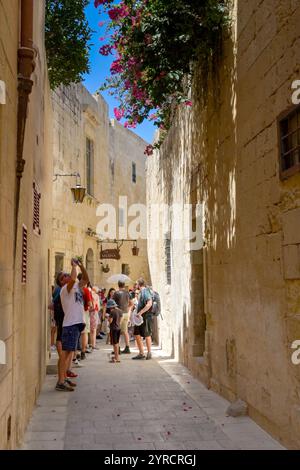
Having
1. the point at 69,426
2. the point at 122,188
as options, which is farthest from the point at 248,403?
the point at 122,188

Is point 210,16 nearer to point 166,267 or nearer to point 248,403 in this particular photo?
point 248,403

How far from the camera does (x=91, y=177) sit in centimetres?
1894

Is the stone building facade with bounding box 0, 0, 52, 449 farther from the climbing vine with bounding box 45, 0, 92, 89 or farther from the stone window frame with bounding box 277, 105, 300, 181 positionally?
the climbing vine with bounding box 45, 0, 92, 89

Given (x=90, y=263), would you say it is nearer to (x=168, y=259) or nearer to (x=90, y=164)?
(x=90, y=164)

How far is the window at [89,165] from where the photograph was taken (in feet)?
61.1

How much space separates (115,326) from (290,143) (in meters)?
6.01

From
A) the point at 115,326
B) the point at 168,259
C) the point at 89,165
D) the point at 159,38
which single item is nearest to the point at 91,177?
the point at 89,165

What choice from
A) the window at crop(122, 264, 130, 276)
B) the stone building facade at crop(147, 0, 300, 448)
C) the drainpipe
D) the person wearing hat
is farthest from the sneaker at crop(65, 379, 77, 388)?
the window at crop(122, 264, 130, 276)

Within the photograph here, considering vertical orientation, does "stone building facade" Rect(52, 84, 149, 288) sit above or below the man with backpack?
above

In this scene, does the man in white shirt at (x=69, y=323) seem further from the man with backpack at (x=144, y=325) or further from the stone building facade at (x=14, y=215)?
the man with backpack at (x=144, y=325)

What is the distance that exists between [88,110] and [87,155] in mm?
1640

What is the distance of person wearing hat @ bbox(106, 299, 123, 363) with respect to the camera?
9309 millimetres

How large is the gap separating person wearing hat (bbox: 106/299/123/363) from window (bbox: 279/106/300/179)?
5838 mm

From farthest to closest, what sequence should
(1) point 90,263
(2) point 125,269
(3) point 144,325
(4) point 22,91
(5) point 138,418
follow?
(2) point 125,269 < (1) point 90,263 < (3) point 144,325 < (5) point 138,418 < (4) point 22,91
